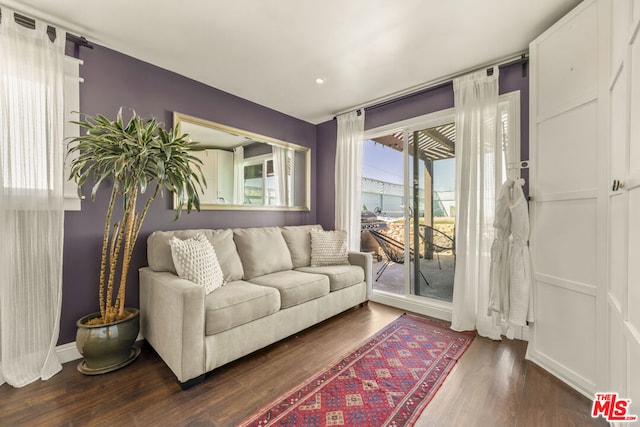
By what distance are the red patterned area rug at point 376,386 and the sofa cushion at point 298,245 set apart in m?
1.19

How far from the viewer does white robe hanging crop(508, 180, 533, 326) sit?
2043 millimetres

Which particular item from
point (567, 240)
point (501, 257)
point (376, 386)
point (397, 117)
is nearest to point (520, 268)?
point (501, 257)

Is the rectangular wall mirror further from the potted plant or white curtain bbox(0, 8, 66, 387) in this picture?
white curtain bbox(0, 8, 66, 387)

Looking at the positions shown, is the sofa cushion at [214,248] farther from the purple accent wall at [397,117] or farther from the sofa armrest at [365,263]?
the purple accent wall at [397,117]

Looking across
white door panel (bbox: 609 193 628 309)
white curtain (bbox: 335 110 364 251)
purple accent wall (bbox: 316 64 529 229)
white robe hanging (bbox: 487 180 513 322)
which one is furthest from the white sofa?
white door panel (bbox: 609 193 628 309)

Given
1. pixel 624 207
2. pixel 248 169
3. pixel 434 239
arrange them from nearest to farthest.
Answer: pixel 624 207
pixel 434 239
pixel 248 169

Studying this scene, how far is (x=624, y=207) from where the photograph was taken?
1.23 metres

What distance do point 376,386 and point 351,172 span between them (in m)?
2.55

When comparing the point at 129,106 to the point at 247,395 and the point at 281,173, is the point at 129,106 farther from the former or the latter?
the point at 247,395

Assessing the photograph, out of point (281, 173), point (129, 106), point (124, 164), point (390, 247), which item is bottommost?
point (390, 247)

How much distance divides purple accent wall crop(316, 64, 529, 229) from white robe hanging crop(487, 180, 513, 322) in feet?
→ 1.02

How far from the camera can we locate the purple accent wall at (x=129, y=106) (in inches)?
81.7

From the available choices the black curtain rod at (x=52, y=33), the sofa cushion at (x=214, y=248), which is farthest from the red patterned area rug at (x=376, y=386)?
the black curtain rod at (x=52, y=33)

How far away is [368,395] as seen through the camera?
1.63 meters
